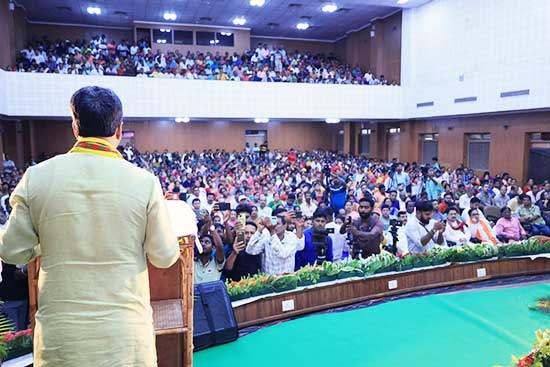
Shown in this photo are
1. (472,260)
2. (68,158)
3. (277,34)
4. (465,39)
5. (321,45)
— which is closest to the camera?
(68,158)

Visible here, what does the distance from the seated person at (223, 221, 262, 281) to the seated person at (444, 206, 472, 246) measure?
9.49 ft

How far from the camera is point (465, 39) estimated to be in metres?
13.8

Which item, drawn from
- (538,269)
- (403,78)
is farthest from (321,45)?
(538,269)

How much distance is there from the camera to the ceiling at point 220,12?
15492mm

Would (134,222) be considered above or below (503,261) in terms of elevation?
above

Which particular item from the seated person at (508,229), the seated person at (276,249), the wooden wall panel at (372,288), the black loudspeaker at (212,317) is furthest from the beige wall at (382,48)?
the black loudspeaker at (212,317)

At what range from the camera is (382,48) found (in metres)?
17.9

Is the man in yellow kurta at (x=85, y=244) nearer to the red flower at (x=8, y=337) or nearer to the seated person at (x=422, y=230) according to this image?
the red flower at (x=8, y=337)

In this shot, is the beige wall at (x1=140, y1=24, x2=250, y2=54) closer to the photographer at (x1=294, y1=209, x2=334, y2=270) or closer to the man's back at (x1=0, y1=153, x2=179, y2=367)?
the photographer at (x1=294, y1=209, x2=334, y2=270)

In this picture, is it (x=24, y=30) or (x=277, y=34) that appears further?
(x=277, y=34)

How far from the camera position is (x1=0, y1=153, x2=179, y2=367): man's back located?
1280 mm

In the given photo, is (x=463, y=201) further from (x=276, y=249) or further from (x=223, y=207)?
(x=276, y=249)

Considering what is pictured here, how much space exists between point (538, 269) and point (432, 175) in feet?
21.7

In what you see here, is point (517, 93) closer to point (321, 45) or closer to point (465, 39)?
point (465, 39)
